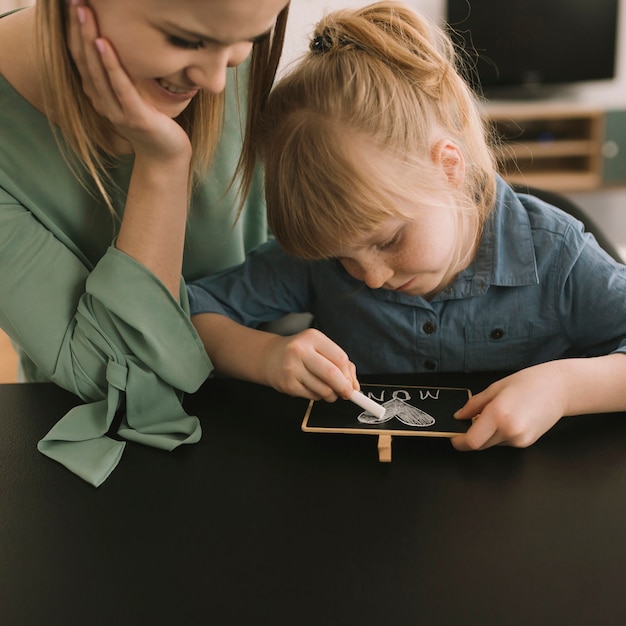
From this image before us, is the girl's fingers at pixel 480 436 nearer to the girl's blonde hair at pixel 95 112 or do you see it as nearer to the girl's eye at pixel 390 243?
the girl's eye at pixel 390 243

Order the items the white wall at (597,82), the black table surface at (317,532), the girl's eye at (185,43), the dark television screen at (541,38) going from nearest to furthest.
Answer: the black table surface at (317,532) < the girl's eye at (185,43) < the white wall at (597,82) < the dark television screen at (541,38)

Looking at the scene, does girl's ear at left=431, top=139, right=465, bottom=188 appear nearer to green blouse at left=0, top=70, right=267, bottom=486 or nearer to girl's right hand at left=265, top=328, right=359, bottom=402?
girl's right hand at left=265, top=328, right=359, bottom=402

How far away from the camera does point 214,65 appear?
0.76 meters

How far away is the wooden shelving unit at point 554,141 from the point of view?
386 cm

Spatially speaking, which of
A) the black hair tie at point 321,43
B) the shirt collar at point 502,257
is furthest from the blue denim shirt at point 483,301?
the black hair tie at point 321,43

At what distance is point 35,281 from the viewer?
35.7 inches

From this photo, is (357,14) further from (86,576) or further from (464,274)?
(86,576)

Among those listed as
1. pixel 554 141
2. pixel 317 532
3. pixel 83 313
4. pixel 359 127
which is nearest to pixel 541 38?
pixel 554 141

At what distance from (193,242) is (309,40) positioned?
0.37m

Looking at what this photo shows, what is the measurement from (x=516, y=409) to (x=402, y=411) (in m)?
0.13

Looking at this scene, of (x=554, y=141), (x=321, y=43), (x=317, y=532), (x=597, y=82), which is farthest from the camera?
(x=597, y=82)

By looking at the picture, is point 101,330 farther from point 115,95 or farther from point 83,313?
point 115,95

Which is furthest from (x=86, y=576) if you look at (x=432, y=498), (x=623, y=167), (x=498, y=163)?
(x=623, y=167)

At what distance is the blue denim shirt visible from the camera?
3.26 ft
